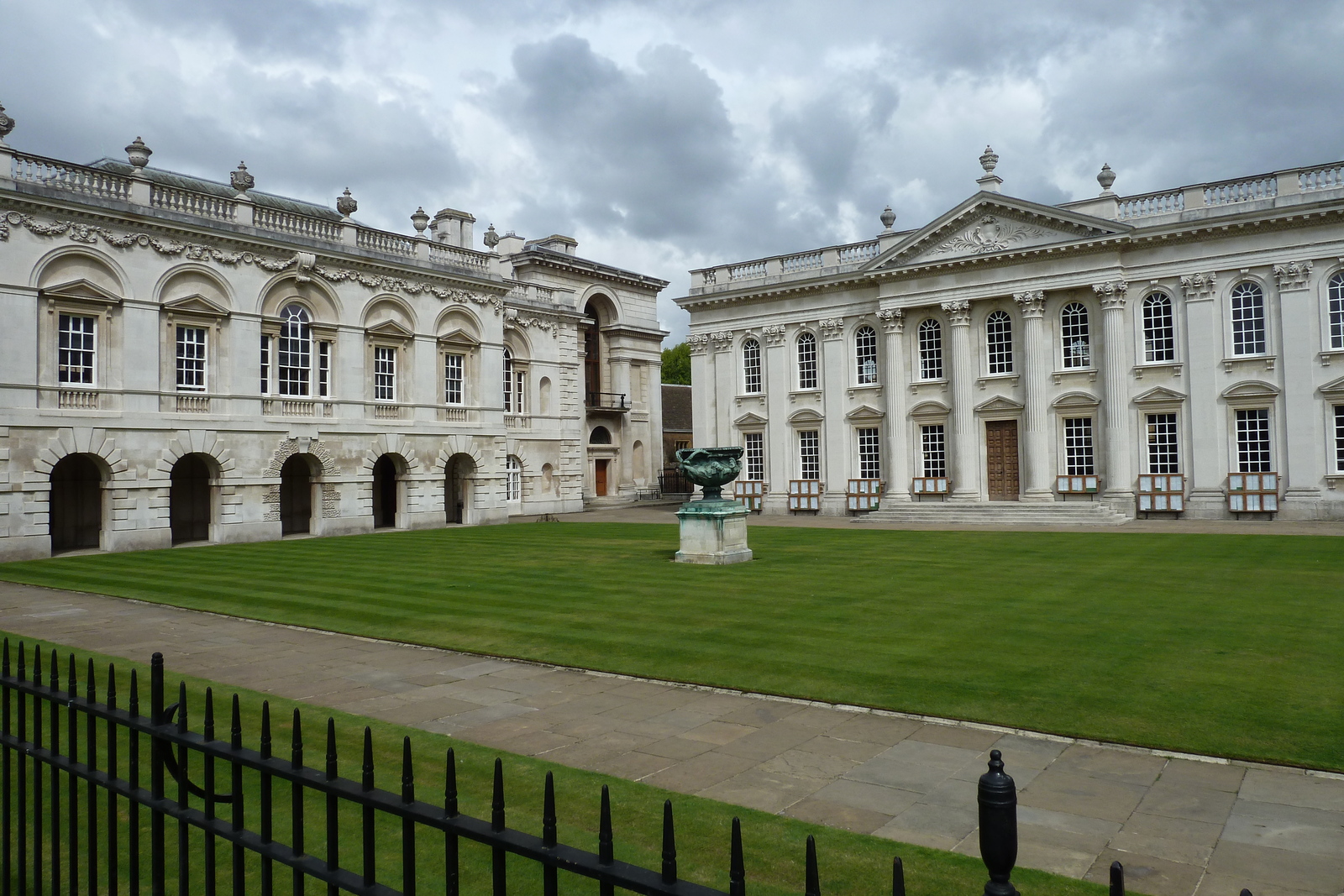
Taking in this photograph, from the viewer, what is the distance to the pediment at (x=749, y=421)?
4581cm

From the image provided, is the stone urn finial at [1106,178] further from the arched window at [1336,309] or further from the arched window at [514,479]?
the arched window at [514,479]

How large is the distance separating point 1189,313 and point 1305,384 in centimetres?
461

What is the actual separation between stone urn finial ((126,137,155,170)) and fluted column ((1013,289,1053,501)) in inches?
1287

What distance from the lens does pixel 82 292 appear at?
27.4m

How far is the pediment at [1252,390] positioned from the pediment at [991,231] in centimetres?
717

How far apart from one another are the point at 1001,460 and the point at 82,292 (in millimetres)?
34574

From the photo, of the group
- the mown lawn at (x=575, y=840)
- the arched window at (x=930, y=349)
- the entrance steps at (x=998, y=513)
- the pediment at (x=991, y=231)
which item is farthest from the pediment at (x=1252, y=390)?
the mown lawn at (x=575, y=840)

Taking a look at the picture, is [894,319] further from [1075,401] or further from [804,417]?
[1075,401]

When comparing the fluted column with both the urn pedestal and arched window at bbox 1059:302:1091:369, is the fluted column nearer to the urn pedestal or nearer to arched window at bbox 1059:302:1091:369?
arched window at bbox 1059:302:1091:369

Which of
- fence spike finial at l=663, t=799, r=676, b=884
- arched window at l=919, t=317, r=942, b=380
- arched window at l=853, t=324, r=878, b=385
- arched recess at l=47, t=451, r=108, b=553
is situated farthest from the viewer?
arched window at l=853, t=324, r=878, b=385

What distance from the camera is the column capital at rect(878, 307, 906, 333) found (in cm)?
4075

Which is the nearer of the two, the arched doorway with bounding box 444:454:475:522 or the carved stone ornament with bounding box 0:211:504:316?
the carved stone ornament with bounding box 0:211:504:316

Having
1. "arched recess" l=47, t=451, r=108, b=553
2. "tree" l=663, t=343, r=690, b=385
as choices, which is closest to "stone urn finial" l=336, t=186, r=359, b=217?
"arched recess" l=47, t=451, r=108, b=553

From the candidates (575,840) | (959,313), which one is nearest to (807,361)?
(959,313)
